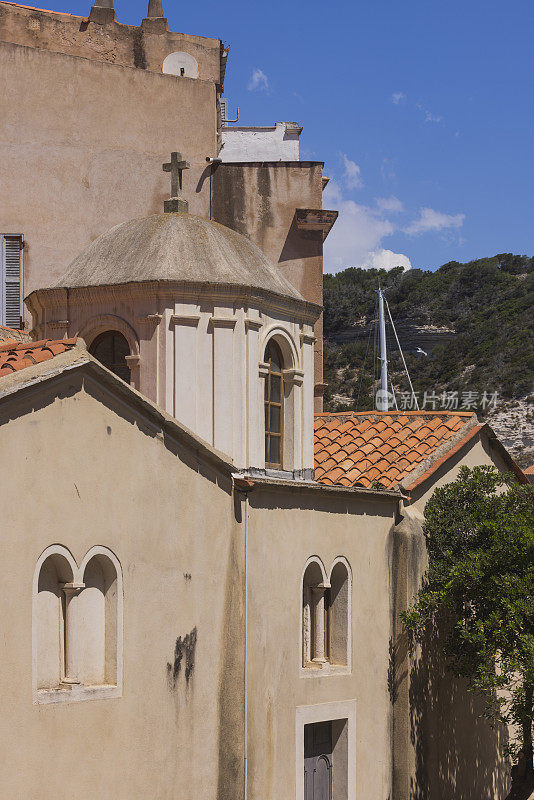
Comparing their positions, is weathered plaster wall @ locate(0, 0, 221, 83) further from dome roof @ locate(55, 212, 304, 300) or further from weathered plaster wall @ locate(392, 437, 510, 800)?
weathered plaster wall @ locate(392, 437, 510, 800)

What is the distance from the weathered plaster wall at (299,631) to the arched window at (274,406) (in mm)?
1023

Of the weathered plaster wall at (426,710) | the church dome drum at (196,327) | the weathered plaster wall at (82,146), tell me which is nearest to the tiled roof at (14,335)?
the church dome drum at (196,327)

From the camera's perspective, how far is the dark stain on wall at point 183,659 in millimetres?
11227

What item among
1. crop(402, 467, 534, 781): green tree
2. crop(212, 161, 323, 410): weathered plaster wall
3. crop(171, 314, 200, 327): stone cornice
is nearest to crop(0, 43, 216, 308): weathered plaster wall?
crop(212, 161, 323, 410): weathered plaster wall

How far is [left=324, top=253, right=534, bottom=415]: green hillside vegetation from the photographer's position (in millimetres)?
62750

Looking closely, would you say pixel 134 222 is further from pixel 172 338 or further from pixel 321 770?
pixel 321 770

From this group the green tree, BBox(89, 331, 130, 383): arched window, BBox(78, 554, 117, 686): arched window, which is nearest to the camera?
BBox(78, 554, 117, 686): arched window

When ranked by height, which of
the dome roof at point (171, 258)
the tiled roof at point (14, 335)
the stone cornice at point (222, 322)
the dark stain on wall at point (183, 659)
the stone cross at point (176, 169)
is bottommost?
the dark stain on wall at point (183, 659)

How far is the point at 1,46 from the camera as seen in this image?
1966cm

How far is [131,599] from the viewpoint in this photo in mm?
10828

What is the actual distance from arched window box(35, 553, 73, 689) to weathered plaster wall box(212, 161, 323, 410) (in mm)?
11658

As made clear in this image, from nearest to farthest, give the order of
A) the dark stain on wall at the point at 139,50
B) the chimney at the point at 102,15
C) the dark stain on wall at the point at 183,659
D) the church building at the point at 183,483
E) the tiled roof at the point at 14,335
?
the church building at the point at 183,483 → the dark stain on wall at the point at 183,659 → the tiled roof at the point at 14,335 → the chimney at the point at 102,15 → the dark stain on wall at the point at 139,50

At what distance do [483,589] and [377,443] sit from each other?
342 centimetres

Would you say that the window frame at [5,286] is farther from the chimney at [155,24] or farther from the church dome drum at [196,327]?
the chimney at [155,24]
